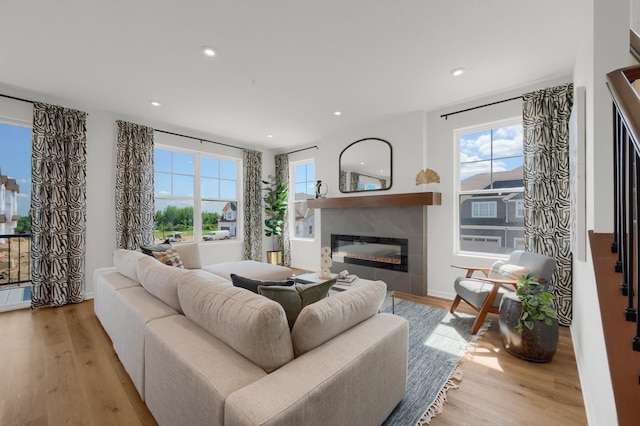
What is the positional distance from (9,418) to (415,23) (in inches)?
148

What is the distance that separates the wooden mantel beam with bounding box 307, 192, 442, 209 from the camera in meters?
3.64

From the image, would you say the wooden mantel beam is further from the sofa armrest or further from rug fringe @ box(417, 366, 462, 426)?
the sofa armrest

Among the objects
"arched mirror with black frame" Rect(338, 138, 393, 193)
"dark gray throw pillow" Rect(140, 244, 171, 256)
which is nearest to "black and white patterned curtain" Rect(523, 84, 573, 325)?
"arched mirror with black frame" Rect(338, 138, 393, 193)

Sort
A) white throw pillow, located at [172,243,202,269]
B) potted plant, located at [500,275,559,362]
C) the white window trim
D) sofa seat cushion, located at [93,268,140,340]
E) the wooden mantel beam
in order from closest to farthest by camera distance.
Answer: potted plant, located at [500,275,559,362], sofa seat cushion, located at [93,268,140,340], the wooden mantel beam, white throw pillow, located at [172,243,202,269], the white window trim

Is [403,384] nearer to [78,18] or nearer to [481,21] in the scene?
[481,21]

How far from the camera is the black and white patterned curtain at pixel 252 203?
5.39m

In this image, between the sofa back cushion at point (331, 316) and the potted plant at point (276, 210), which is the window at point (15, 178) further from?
the sofa back cushion at point (331, 316)

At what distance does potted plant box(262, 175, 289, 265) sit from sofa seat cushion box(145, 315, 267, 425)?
4.14 m

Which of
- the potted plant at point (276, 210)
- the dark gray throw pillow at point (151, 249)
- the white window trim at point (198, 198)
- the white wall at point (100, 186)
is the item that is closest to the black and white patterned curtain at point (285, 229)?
the potted plant at point (276, 210)

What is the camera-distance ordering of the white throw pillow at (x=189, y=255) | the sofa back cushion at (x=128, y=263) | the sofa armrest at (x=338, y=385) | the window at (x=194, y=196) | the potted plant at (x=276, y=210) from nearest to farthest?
the sofa armrest at (x=338, y=385), the sofa back cushion at (x=128, y=263), the white throw pillow at (x=189, y=255), the window at (x=194, y=196), the potted plant at (x=276, y=210)

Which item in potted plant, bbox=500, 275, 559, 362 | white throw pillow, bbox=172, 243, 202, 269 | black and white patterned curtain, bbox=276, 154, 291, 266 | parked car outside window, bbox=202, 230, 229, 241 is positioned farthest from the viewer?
black and white patterned curtain, bbox=276, 154, 291, 266

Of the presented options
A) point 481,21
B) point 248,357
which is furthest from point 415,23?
point 248,357

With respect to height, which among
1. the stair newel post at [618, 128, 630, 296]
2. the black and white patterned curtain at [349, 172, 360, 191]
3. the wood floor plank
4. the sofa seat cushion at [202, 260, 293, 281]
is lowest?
the wood floor plank

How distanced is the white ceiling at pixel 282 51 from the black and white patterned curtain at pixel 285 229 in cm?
210
